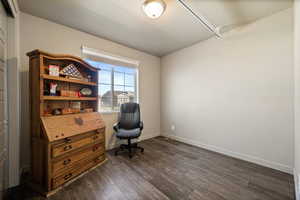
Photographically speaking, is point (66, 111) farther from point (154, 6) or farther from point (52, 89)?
point (154, 6)

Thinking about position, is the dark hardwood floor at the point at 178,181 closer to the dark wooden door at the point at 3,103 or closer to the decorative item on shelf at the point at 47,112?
the dark wooden door at the point at 3,103

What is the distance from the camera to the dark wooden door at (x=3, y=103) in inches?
56.2

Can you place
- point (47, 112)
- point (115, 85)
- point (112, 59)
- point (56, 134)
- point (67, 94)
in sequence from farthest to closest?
point (115, 85) < point (112, 59) < point (67, 94) < point (47, 112) < point (56, 134)

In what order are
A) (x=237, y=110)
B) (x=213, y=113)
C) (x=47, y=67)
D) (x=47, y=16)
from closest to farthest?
(x=47, y=67) < (x=47, y=16) < (x=237, y=110) < (x=213, y=113)

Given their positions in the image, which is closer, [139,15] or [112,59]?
[139,15]

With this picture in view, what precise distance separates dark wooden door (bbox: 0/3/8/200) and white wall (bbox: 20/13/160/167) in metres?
0.37

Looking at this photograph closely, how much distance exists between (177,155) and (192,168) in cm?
50

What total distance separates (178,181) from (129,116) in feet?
5.49

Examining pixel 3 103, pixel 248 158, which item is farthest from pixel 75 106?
pixel 248 158

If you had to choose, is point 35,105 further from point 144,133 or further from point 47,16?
point 144,133

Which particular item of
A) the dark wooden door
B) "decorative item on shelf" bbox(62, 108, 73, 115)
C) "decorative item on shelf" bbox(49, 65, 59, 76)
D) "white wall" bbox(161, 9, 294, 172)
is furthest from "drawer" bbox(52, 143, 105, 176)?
"white wall" bbox(161, 9, 294, 172)

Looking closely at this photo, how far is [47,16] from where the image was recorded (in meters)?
2.02

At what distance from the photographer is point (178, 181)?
1747 millimetres

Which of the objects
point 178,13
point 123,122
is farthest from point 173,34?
point 123,122
